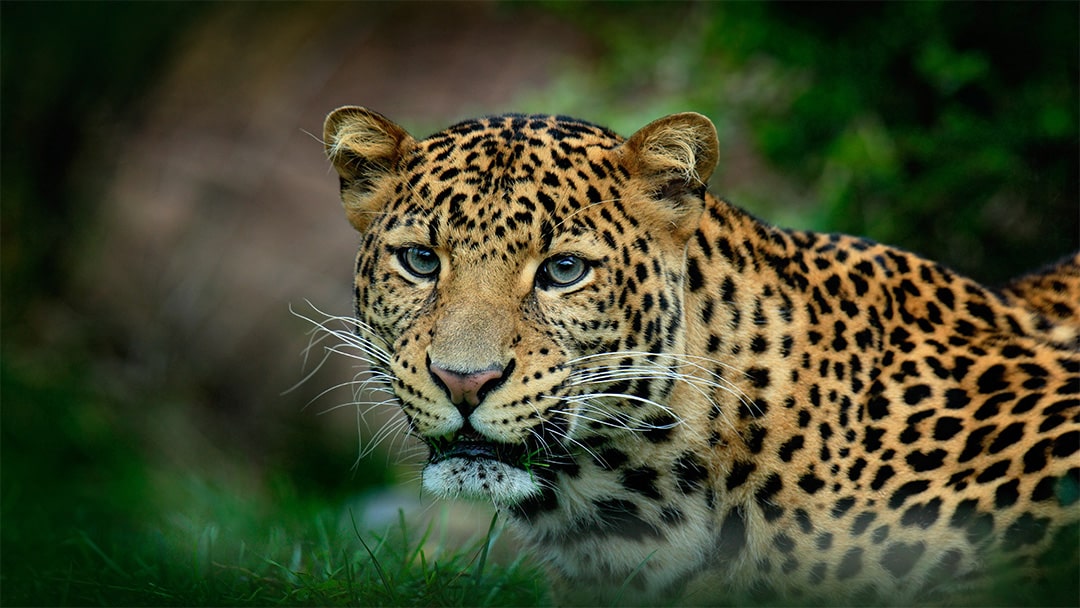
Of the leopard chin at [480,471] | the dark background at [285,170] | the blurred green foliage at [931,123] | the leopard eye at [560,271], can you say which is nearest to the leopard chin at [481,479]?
the leopard chin at [480,471]

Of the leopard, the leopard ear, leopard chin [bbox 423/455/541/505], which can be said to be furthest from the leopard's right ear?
leopard chin [bbox 423/455/541/505]

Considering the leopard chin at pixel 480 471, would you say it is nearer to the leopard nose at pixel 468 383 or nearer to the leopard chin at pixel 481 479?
the leopard chin at pixel 481 479

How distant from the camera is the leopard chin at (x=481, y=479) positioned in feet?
16.4

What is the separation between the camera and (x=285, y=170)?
15844 millimetres

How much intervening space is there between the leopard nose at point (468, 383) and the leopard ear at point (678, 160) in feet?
4.14

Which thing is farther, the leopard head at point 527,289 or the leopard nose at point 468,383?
the leopard head at point 527,289

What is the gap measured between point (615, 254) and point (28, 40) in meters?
13.9

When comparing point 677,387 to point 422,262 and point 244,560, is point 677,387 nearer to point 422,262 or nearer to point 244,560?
point 422,262

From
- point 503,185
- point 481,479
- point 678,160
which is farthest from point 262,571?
point 678,160

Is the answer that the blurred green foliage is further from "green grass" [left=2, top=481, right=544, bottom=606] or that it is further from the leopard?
"green grass" [left=2, top=481, right=544, bottom=606]

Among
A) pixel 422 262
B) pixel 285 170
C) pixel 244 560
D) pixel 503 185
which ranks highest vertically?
pixel 285 170

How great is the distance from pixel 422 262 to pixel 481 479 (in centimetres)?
107

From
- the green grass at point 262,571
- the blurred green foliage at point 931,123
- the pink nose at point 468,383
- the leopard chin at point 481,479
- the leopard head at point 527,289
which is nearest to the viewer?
the pink nose at point 468,383

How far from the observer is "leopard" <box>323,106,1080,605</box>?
5.10m
